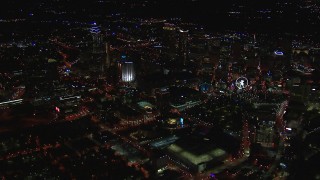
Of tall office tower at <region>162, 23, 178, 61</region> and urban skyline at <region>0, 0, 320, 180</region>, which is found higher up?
tall office tower at <region>162, 23, 178, 61</region>

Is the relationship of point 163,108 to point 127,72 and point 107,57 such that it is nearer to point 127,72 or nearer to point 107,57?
point 127,72

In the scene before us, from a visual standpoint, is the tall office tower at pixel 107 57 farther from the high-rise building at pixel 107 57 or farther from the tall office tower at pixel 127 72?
the tall office tower at pixel 127 72

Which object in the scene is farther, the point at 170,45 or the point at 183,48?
the point at 170,45

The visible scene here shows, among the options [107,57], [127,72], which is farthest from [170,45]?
[127,72]

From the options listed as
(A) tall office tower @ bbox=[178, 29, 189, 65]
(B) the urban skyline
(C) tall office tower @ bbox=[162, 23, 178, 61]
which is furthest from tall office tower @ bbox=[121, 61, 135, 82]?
(C) tall office tower @ bbox=[162, 23, 178, 61]

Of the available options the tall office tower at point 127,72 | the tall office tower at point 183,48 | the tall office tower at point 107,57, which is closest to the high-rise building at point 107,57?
A: the tall office tower at point 107,57

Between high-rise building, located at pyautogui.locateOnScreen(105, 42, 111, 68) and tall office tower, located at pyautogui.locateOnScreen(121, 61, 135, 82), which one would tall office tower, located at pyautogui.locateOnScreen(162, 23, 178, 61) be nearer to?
high-rise building, located at pyautogui.locateOnScreen(105, 42, 111, 68)

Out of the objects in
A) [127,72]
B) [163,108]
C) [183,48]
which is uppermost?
[183,48]

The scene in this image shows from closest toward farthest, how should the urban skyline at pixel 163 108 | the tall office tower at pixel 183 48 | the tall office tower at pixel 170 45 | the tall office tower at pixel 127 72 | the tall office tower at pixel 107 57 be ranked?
the urban skyline at pixel 163 108 → the tall office tower at pixel 127 72 → the tall office tower at pixel 107 57 → the tall office tower at pixel 183 48 → the tall office tower at pixel 170 45

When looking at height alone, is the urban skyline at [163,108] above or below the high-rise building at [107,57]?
Result: below
